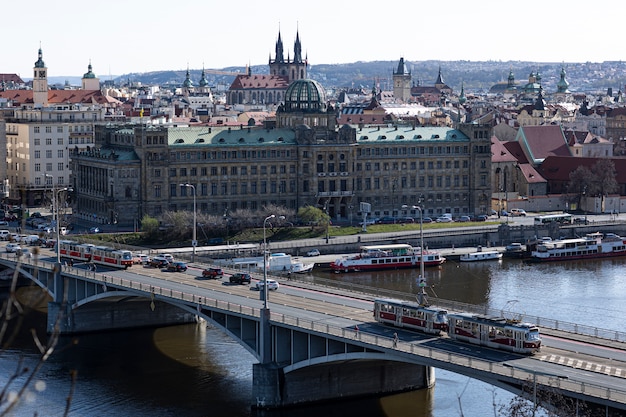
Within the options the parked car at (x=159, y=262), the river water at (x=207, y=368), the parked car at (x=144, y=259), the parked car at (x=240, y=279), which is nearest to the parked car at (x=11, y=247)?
the river water at (x=207, y=368)

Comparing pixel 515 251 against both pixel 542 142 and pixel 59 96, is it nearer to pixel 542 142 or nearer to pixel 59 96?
pixel 542 142

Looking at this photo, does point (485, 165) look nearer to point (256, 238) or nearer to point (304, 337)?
point (256, 238)

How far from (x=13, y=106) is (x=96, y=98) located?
86.0 ft

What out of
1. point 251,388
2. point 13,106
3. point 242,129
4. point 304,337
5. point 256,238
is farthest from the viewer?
point 13,106

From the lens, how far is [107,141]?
12519cm

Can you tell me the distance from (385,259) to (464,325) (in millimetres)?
50665

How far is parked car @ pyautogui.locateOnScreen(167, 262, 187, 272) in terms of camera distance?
81.6 m

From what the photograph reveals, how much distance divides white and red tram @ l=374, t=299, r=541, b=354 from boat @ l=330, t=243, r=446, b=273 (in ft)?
143

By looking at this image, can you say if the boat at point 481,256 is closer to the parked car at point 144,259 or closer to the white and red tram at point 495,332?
the parked car at point 144,259

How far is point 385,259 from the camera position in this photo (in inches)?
4154

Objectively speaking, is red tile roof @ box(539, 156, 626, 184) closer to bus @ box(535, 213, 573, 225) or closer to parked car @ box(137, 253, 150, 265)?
bus @ box(535, 213, 573, 225)

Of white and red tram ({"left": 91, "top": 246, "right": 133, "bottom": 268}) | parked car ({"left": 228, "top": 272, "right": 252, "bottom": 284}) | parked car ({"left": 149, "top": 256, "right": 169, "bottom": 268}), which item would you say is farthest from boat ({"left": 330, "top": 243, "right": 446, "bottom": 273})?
parked car ({"left": 228, "top": 272, "right": 252, "bottom": 284})

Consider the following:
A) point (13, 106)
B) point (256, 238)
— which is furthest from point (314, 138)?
point (13, 106)

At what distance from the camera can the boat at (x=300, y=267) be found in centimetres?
10150
